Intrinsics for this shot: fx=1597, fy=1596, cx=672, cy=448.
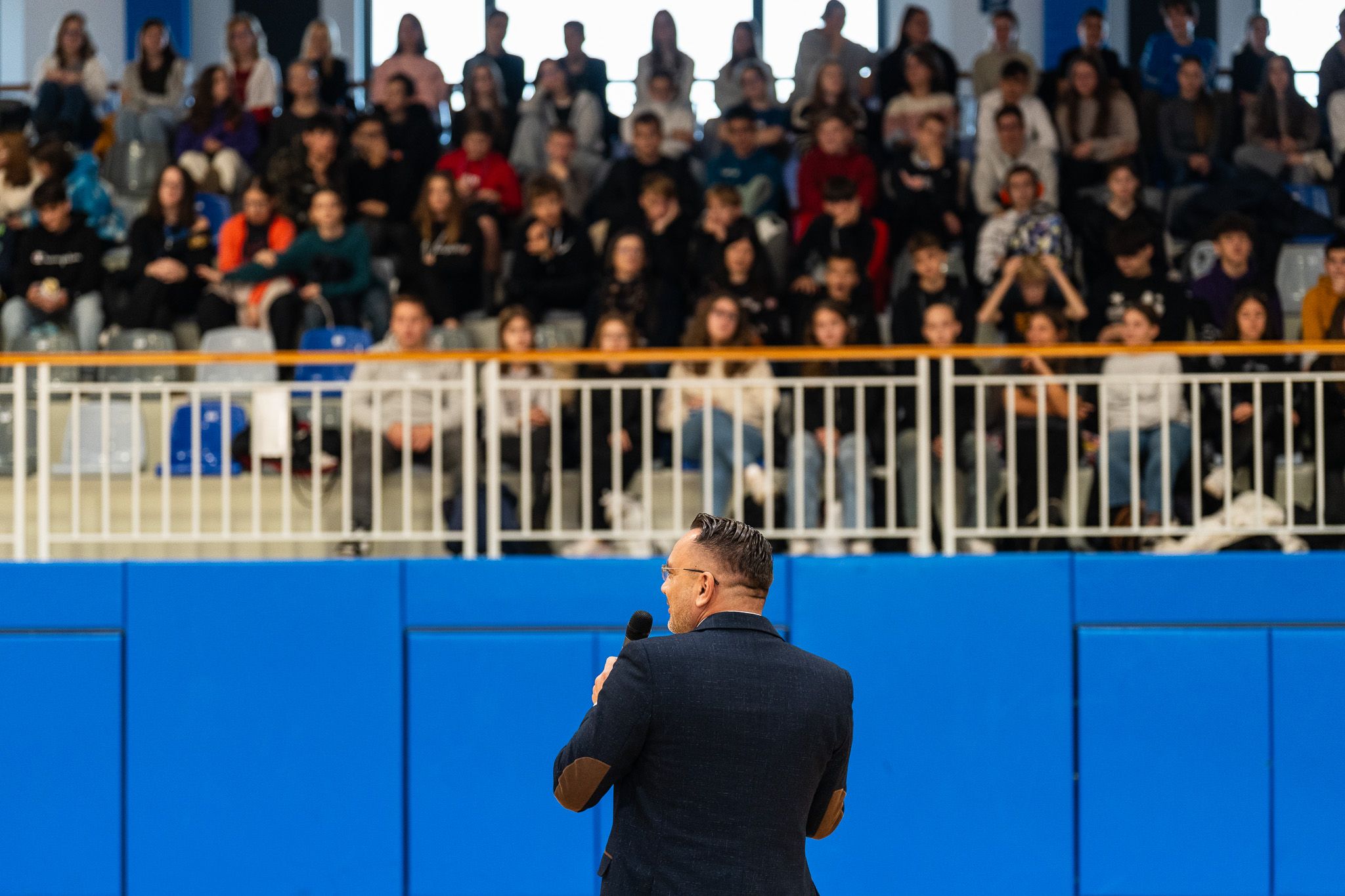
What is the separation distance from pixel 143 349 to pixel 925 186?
13.3ft

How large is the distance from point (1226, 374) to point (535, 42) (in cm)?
740

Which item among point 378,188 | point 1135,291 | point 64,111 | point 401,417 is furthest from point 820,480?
point 64,111

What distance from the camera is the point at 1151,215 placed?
8008mm

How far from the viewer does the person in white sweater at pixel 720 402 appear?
5.97 m

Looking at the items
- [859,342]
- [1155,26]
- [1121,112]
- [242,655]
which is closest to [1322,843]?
[859,342]

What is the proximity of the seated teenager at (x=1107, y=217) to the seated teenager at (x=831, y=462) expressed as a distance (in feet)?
7.31

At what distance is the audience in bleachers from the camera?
6262mm

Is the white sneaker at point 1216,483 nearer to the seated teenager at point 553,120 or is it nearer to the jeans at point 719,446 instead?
the jeans at point 719,446

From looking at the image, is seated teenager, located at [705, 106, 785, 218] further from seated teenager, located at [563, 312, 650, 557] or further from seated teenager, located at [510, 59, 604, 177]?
seated teenager, located at [563, 312, 650, 557]

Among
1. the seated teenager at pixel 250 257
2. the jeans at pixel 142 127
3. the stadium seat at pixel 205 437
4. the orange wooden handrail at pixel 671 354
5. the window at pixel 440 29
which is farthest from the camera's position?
the window at pixel 440 29

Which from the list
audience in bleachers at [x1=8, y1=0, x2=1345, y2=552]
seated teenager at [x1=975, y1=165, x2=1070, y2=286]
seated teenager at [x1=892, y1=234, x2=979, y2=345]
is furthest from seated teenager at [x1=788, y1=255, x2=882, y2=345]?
seated teenager at [x1=975, y1=165, x2=1070, y2=286]

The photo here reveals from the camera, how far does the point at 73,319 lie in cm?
799

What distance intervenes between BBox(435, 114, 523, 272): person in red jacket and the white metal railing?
2300 millimetres

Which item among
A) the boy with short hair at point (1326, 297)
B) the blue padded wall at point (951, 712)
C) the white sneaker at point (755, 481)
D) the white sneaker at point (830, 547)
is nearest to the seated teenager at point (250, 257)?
the white sneaker at point (755, 481)
